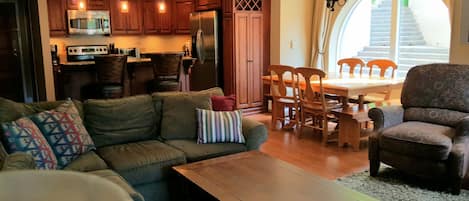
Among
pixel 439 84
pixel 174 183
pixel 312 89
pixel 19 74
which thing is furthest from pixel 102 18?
pixel 439 84

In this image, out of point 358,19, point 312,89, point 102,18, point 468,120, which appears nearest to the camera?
point 468,120

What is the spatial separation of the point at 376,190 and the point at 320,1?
404 cm

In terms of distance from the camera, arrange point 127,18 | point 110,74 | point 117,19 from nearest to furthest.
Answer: point 110,74 → point 117,19 → point 127,18

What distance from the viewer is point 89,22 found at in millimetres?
7594

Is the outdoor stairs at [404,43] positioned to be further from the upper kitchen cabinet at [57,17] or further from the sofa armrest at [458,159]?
the upper kitchen cabinet at [57,17]

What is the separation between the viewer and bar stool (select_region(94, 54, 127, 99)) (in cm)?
525

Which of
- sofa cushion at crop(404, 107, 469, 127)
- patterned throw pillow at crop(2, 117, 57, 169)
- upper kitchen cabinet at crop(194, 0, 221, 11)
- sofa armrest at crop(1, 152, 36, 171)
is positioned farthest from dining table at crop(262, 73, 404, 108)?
sofa armrest at crop(1, 152, 36, 171)

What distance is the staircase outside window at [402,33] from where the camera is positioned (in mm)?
5480

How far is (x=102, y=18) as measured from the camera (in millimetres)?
7754

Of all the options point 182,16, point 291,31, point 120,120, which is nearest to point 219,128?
point 120,120

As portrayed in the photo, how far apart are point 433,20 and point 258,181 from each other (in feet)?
13.7

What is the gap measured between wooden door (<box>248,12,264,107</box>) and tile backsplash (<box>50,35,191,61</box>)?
2.47 meters

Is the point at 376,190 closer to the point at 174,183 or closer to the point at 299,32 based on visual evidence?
the point at 174,183

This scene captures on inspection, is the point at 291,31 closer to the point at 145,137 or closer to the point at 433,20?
the point at 433,20
